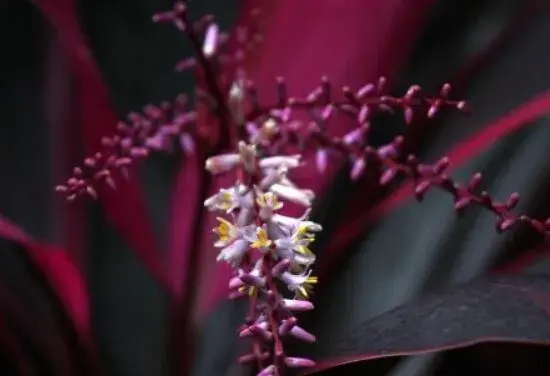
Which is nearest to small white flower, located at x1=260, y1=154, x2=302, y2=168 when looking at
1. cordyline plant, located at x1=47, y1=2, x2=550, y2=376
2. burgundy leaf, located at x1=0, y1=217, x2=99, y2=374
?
cordyline plant, located at x1=47, y1=2, x2=550, y2=376

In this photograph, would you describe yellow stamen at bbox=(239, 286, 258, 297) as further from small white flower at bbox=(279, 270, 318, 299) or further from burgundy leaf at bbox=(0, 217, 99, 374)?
burgundy leaf at bbox=(0, 217, 99, 374)

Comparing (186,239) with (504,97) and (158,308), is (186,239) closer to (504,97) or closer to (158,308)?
(158,308)

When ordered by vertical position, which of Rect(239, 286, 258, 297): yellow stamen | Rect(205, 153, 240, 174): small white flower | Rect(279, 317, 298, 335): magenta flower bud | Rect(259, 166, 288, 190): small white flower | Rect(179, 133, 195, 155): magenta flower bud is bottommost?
Rect(279, 317, 298, 335): magenta flower bud

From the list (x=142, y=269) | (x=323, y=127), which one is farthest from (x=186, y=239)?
(x=323, y=127)

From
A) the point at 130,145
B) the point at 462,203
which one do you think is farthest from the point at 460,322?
the point at 130,145

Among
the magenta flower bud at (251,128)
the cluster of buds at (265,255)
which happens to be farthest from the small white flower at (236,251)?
the magenta flower bud at (251,128)

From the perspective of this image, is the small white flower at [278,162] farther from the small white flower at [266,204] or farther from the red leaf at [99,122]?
the red leaf at [99,122]
